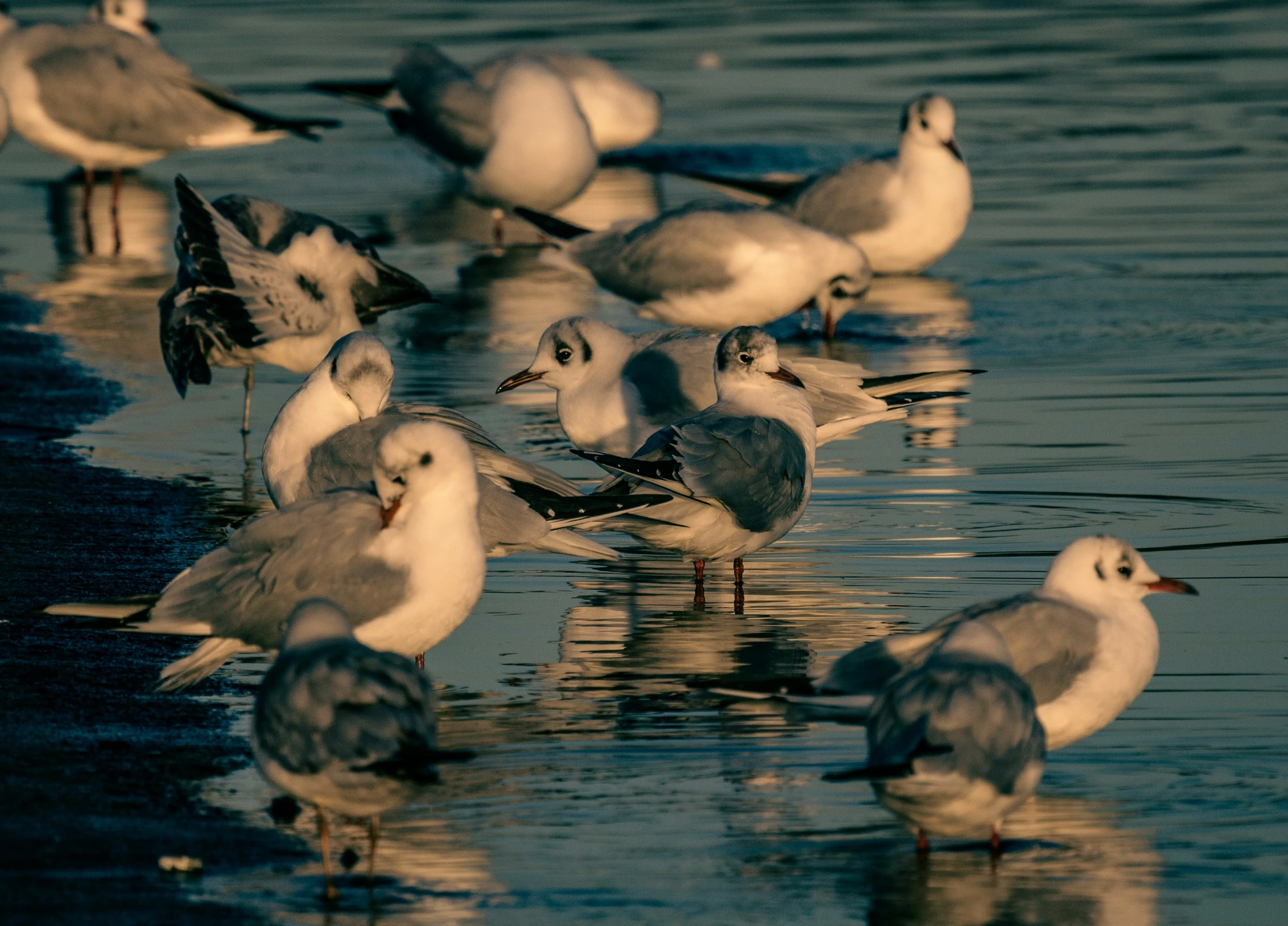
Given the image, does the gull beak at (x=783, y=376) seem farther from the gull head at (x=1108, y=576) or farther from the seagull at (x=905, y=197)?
the seagull at (x=905, y=197)

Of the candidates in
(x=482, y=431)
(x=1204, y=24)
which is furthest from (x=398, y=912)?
(x=1204, y=24)

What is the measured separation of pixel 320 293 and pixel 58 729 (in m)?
4.53

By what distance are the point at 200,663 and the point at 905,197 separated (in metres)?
8.23

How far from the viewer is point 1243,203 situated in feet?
49.9

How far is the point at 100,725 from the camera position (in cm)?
618

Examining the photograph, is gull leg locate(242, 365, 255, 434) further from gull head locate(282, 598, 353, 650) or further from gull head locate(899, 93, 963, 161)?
gull head locate(899, 93, 963, 161)

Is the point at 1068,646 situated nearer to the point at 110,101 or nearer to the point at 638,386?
the point at 638,386

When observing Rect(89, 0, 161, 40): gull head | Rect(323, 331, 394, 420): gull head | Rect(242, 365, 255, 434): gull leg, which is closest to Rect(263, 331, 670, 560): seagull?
Rect(323, 331, 394, 420): gull head

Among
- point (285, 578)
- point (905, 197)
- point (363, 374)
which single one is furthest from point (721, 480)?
point (905, 197)

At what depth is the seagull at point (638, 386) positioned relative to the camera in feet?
30.1

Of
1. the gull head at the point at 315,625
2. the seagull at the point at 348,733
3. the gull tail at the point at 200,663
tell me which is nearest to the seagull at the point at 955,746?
the seagull at the point at 348,733

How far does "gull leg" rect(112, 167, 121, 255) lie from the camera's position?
1541 cm

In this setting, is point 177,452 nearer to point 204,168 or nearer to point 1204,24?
point 204,168

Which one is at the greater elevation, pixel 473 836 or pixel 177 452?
pixel 177 452
